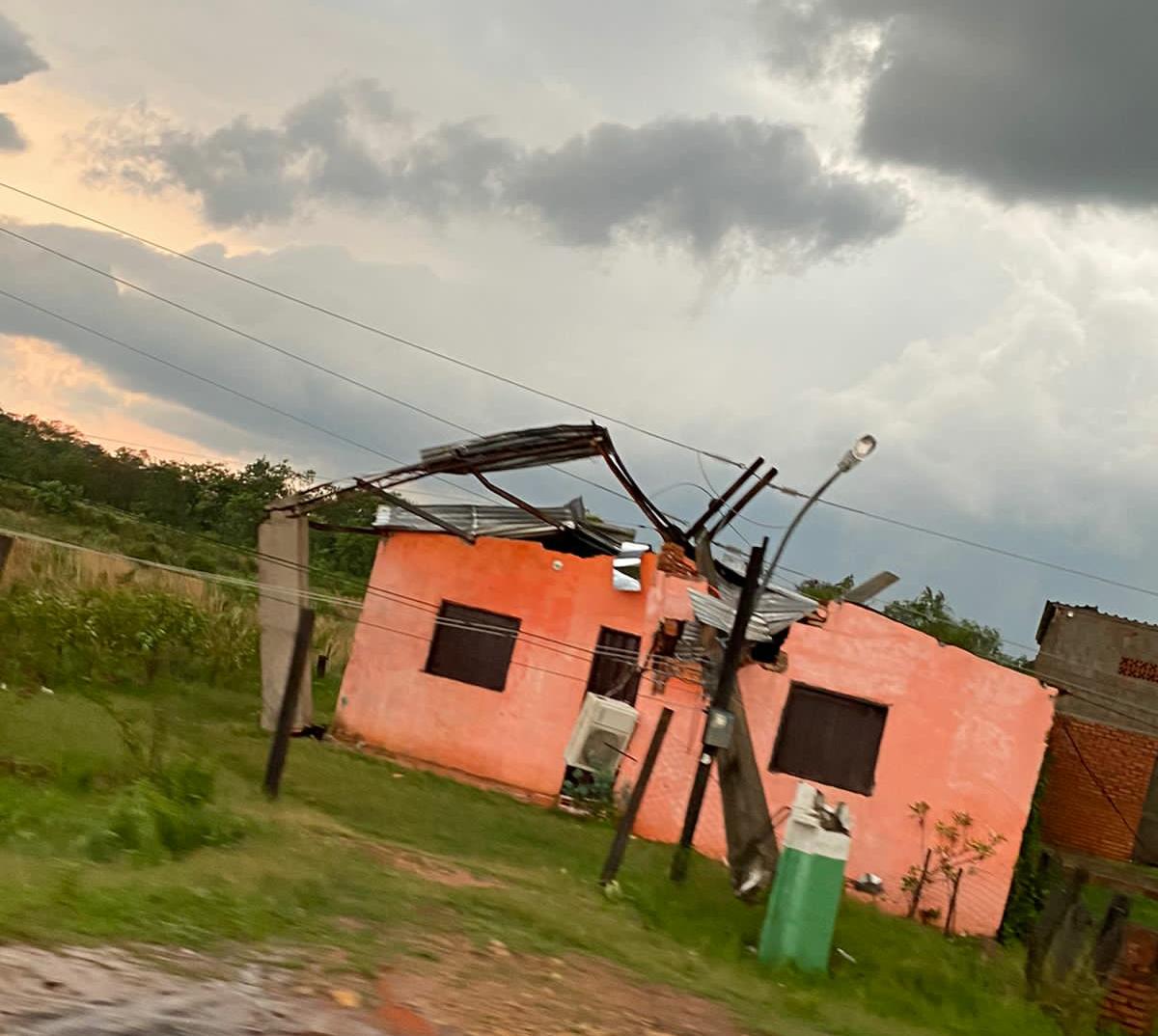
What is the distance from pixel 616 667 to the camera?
1952 centimetres

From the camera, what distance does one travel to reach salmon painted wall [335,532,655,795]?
62.8 feet

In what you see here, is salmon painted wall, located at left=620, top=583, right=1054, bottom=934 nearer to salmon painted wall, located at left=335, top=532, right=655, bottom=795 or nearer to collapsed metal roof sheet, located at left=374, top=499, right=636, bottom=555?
Answer: salmon painted wall, located at left=335, top=532, right=655, bottom=795

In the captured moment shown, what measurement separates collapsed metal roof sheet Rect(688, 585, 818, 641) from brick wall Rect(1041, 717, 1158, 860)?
A: 580 cm

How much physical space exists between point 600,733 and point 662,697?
1.01 metres

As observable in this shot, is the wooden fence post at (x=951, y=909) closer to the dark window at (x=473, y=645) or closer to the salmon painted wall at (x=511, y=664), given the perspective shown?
the salmon painted wall at (x=511, y=664)

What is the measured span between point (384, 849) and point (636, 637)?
8758 millimetres

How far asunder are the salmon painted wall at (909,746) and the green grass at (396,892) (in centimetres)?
104

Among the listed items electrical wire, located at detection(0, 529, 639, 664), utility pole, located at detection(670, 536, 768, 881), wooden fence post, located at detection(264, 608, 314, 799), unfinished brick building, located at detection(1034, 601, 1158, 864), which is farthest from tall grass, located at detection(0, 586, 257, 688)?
unfinished brick building, located at detection(1034, 601, 1158, 864)

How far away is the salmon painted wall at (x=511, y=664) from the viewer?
19156mm

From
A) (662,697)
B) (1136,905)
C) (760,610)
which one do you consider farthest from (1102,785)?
(662,697)

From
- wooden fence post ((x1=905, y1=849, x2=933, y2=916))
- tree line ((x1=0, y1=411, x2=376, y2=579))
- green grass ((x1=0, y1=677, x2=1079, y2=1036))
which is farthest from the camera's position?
tree line ((x1=0, y1=411, x2=376, y2=579))

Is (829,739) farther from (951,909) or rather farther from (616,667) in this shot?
(616,667)

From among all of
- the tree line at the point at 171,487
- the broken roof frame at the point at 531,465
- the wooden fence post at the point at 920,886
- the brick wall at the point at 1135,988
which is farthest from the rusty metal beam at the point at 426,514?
the tree line at the point at 171,487

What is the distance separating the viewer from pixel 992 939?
54.6ft
